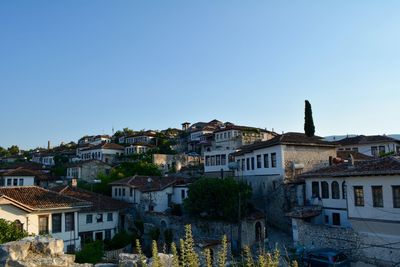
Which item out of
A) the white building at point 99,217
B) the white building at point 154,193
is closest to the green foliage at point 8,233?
the white building at point 99,217

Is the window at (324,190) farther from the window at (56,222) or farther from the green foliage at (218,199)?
the window at (56,222)

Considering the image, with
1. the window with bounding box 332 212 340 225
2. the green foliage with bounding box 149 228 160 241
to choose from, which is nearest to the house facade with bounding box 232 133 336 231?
the window with bounding box 332 212 340 225

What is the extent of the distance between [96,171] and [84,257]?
3144 cm

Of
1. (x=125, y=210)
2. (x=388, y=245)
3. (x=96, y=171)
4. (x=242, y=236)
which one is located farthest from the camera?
(x=96, y=171)

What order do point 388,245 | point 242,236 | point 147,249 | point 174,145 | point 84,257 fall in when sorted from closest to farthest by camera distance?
point 388,245, point 84,257, point 242,236, point 147,249, point 174,145

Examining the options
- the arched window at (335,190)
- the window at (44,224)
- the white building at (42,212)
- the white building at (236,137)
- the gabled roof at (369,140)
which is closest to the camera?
the white building at (42,212)

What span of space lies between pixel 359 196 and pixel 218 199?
10326 millimetres

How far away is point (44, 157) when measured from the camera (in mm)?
72625

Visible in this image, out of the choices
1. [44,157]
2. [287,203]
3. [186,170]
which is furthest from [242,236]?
[44,157]

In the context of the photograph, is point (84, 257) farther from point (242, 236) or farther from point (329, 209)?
point (329, 209)

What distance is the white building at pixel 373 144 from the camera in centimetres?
4384

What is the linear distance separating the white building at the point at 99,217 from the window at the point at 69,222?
341cm

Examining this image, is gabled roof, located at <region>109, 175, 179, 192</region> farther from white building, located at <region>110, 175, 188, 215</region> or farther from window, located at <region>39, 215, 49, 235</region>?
window, located at <region>39, 215, 49, 235</region>

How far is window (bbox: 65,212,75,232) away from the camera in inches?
1000
